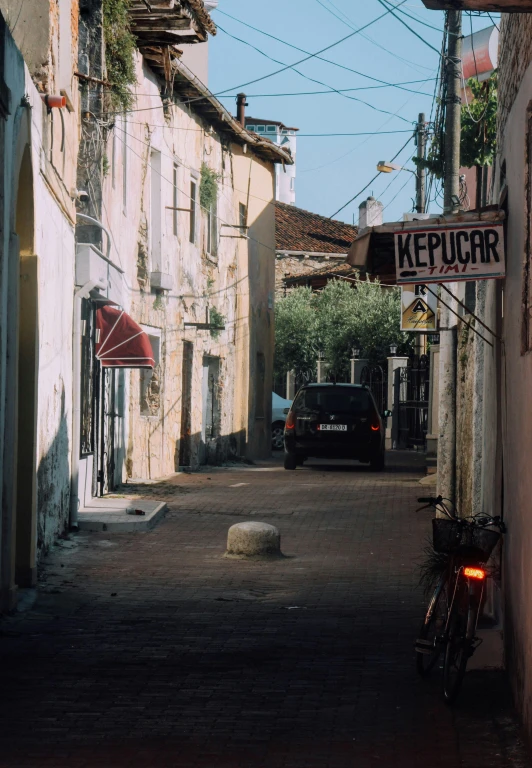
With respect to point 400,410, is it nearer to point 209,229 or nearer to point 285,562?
point 209,229

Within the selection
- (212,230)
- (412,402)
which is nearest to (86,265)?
(212,230)

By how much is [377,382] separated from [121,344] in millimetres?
25309

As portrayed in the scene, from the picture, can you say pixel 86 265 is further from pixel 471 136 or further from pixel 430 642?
pixel 430 642

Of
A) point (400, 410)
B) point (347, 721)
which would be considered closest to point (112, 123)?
point (347, 721)

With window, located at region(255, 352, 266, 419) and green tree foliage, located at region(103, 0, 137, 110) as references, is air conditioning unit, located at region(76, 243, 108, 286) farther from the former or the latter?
window, located at region(255, 352, 266, 419)

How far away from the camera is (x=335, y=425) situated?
82.2 ft

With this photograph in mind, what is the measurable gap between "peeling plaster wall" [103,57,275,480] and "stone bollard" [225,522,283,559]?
7200mm

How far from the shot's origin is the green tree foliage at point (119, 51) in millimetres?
18078

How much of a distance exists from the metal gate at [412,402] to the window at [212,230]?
8.11 meters

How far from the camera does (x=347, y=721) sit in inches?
248

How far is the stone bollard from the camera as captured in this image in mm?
12406

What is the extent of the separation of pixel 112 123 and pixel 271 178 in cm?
1533

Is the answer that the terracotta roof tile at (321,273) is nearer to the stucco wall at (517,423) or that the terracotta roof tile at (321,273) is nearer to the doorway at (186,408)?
the doorway at (186,408)

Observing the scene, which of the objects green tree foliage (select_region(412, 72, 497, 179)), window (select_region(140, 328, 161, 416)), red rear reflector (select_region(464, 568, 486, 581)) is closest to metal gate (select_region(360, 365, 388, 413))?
window (select_region(140, 328, 161, 416))
